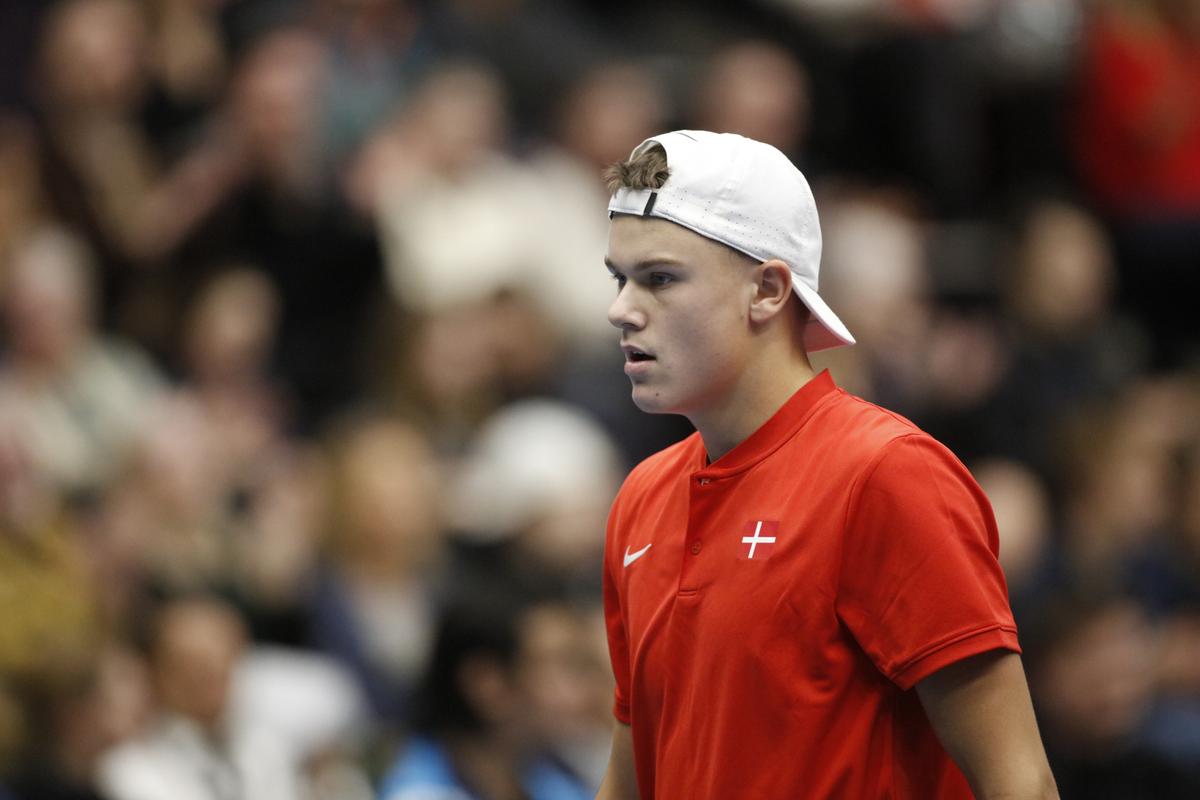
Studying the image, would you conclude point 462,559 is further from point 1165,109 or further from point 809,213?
point 1165,109

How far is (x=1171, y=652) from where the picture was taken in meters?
7.67

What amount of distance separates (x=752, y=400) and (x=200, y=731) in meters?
3.33

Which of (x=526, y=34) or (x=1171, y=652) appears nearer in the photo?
(x=1171, y=652)

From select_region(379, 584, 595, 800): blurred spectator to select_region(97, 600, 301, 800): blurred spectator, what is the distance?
1.89ft

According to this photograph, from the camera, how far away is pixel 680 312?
124 inches

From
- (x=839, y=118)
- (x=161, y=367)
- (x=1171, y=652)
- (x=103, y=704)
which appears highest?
(x=839, y=118)

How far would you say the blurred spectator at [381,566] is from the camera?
6625 millimetres

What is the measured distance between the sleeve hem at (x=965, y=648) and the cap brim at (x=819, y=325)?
1.94 ft

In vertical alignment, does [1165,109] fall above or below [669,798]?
above

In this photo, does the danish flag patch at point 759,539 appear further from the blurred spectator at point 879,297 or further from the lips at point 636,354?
the blurred spectator at point 879,297

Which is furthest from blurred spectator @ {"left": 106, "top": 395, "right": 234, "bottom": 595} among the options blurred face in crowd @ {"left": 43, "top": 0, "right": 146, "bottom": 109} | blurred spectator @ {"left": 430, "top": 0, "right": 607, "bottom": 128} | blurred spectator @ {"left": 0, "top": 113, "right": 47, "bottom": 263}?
blurred spectator @ {"left": 430, "top": 0, "right": 607, "bottom": 128}

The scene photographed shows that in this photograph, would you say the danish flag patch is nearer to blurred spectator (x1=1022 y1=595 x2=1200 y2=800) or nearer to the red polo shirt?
the red polo shirt

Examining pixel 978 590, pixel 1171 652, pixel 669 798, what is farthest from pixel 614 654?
pixel 1171 652

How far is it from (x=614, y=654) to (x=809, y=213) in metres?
0.96
